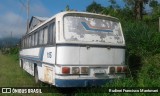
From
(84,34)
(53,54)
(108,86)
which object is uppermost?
(84,34)

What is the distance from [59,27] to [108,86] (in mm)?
2327

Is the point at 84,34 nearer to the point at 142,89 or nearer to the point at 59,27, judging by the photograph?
the point at 59,27

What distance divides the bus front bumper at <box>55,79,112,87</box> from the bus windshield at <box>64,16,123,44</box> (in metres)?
1.23

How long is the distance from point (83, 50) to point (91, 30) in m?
0.79

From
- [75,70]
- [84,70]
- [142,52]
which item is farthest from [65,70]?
[142,52]

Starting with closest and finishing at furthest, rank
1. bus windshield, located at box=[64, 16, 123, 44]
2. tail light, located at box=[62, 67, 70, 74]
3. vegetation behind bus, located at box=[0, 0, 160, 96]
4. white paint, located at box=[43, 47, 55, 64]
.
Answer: tail light, located at box=[62, 67, 70, 74] → bus windshield, located at box=[64, 16, 123, 44] → white paint, located at box=[43, 47, 55, 64] → vegetation behind bus, located at box=[0, 0, 160, 96]

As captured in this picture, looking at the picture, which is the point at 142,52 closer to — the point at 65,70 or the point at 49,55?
the point at 49,55

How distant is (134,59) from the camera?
13.5 metres

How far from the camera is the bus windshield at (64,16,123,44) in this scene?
9.78m

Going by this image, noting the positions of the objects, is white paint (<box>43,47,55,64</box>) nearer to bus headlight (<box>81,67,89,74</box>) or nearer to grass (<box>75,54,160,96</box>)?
bus headlight (<box>81,67,89,74</box>)

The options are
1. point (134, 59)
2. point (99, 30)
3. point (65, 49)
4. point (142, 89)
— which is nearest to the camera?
point (142, 89)

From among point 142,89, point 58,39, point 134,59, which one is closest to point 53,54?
point 58,39

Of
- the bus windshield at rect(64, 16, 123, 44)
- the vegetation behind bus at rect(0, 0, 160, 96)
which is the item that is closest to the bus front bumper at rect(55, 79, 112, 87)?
the bus windshield at rect(64, 16, 123, 44)

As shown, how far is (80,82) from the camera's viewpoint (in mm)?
9586
